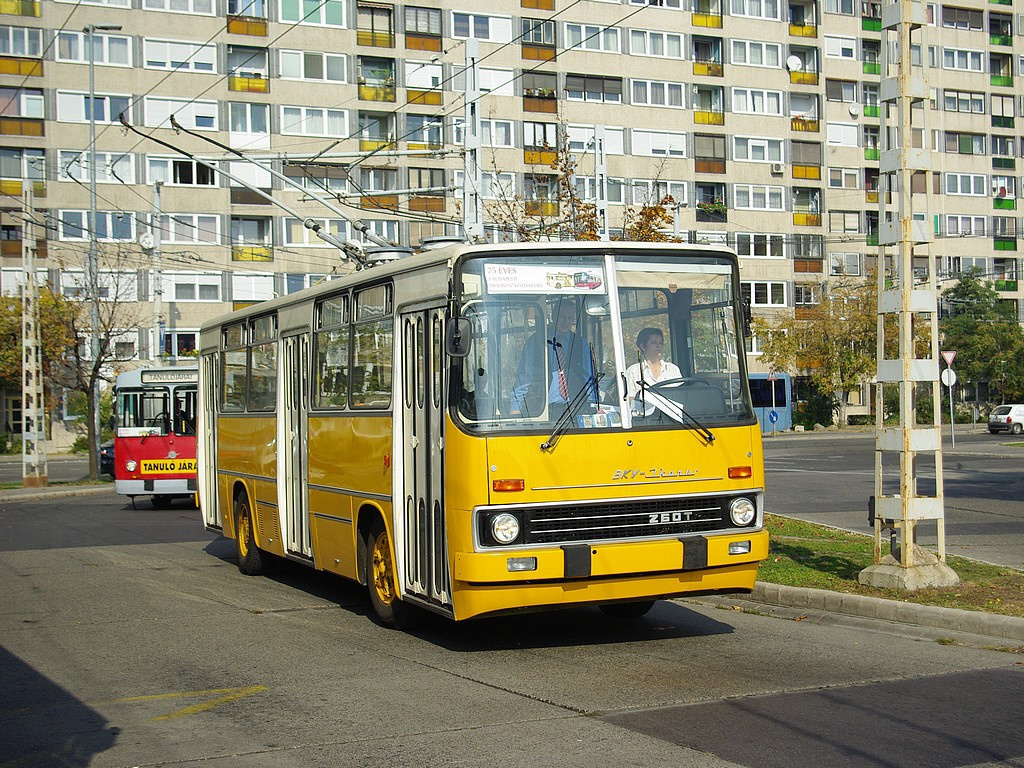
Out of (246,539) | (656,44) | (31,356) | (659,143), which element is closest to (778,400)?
(659,143)

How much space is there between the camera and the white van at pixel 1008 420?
206ft

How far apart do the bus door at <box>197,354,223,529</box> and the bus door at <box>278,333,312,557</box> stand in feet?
11.3

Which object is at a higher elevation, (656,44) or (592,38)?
(656,44)

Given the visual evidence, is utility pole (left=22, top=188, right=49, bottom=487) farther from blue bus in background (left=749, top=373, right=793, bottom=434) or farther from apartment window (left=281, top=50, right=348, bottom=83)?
blue bus in background (left=749, top=373, right=793, bottom=434)

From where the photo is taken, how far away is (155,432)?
27156 millimetres

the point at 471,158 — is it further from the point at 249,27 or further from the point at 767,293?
the point at 767,293

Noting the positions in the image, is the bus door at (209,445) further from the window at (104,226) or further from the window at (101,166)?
the window at (101,166)

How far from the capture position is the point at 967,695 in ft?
25.1

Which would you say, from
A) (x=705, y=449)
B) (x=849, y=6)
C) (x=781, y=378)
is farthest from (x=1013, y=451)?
(x=849, y=6)

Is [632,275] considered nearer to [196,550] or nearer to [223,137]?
[196,550]

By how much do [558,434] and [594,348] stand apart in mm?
748

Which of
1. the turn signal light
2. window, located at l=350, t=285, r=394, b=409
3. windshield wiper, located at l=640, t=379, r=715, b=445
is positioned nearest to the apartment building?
window, located at l=350, t=285, r=394, b=409

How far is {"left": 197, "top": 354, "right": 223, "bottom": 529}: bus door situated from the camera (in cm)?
1692

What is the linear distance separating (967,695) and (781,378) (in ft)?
205
